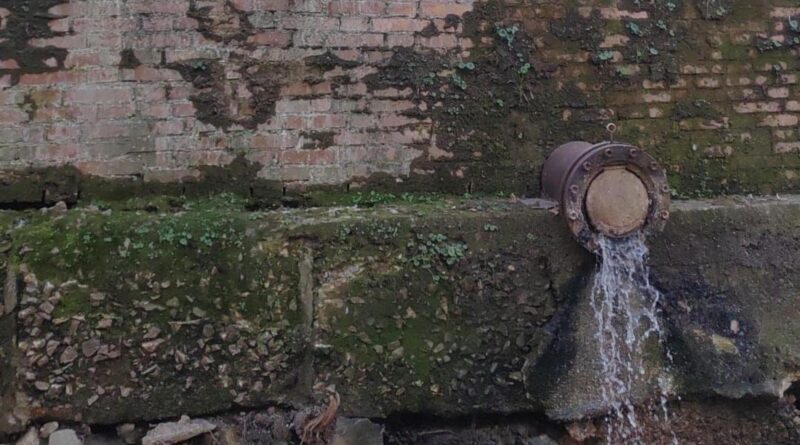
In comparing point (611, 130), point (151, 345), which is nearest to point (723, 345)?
point (611, 130)

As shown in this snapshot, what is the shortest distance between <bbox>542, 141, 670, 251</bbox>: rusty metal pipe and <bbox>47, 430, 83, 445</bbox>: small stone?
2013 millimetres

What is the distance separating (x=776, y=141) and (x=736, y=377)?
3.90ft

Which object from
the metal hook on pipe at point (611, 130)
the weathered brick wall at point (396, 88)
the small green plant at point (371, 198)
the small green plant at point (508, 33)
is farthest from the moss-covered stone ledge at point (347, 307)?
the small green plant at point (508, 33)

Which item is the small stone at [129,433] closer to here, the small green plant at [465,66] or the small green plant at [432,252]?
the small green plant at [432,252]

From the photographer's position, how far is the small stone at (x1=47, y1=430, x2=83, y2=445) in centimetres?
230

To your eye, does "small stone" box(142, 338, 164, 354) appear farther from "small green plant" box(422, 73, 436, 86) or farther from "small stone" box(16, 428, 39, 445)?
"small green plant" box(422, 73, 436, 86)

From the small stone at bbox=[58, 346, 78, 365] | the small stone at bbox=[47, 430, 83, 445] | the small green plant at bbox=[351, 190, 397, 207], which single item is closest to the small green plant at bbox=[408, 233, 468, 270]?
the small green plant at bbox=[351, 190, 397, 207]

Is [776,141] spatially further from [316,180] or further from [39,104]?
[39,104]

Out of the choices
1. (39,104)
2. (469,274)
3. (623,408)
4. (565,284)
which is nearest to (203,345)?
(469,274)

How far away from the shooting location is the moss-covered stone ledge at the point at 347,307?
234cm

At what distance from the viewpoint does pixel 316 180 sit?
2.80 meters

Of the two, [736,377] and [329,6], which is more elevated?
[329,6]

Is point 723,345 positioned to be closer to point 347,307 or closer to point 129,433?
point 347,307

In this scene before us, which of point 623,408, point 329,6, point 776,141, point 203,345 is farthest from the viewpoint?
point 776,141
